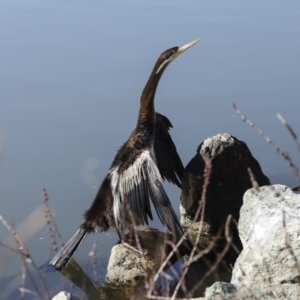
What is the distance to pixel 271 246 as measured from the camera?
127 inches

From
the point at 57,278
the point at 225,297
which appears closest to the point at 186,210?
the point at 57,278

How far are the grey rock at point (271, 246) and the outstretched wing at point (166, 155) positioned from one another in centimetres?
149

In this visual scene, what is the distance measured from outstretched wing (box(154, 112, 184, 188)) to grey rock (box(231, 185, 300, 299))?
1488mm

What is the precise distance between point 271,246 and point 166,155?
7.12ft

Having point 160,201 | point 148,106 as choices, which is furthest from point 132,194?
point 148,106

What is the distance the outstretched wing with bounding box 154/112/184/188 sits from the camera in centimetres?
530

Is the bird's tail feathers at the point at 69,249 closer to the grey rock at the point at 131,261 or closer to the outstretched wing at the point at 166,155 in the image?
the grey rock at the point at 131,261

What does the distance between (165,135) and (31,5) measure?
442cm

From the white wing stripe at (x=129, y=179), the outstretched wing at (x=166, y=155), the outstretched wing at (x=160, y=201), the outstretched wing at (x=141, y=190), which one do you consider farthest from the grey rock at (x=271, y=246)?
the outstretched wing at (x=166, y=155)

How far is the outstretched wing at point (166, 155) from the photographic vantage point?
5.30 meters

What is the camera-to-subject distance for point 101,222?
468cm

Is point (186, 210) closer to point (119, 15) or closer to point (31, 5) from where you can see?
point (119, 15)

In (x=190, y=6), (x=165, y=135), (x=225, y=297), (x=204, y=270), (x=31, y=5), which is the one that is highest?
(x=31, y=5)

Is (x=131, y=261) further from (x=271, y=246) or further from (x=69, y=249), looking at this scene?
(x=271, y=246)
